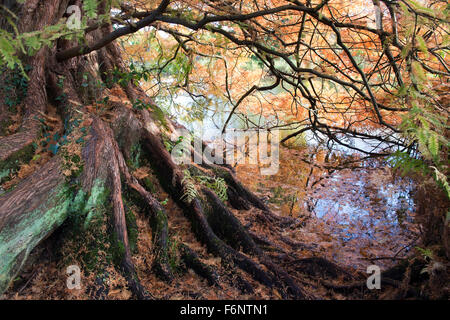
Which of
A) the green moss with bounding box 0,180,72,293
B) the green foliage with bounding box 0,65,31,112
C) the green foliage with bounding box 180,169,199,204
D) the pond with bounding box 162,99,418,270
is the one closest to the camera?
the green moss with bounding box 0,180,72,293

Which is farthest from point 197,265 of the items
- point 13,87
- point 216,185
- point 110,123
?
point 13,87

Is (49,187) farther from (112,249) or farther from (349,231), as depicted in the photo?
→ (349,231)

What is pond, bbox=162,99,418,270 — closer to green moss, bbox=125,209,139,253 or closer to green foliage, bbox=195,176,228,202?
green foliage, bbox=195,176,228,202

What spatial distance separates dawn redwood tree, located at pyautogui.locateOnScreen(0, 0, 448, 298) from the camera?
8.32 feet

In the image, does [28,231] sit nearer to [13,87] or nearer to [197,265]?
[197,265]

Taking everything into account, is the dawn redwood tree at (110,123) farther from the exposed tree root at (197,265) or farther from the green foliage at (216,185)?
the green foliage at (216,185)

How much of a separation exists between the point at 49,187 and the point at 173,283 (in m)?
1.47

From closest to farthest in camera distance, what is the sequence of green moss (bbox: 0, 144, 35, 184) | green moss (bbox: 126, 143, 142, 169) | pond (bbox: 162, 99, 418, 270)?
1. green moss (bbox: 0, 144, 35, 184)
2. green moss (bbox: 126, 143, 142, 169)
3. pond (bbox: 162, 99, 418, 270)

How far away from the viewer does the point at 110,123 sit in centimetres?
359

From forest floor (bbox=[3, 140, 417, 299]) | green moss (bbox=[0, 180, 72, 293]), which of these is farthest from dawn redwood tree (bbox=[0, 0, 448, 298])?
forest floor (bbox=[3, 140, 417, 299])

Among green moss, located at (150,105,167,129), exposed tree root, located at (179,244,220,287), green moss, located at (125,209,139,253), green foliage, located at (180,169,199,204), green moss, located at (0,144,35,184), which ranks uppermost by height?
green moss, located at (150,105,167,129)

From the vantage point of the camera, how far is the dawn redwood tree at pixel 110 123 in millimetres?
2535

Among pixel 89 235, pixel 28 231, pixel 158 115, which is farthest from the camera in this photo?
pixel 158 115
